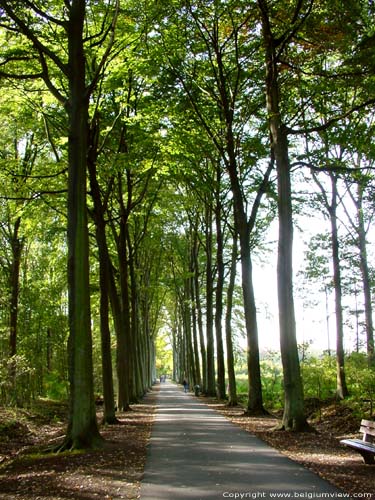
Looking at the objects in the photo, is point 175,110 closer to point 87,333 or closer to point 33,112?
point 33,112

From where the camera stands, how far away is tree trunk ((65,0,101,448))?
1029cm

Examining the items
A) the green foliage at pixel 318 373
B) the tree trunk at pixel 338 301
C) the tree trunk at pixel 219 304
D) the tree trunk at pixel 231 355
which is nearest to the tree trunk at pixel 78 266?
the green foliage at pixel 318 373

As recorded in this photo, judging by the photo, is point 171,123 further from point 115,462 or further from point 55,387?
point 55,387

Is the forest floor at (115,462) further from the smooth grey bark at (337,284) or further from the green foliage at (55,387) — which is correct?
the green foliage at (55,387)

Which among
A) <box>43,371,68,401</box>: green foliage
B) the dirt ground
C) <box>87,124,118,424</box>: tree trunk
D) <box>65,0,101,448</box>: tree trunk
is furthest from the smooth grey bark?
<box>43,371,68,401</box>: green foliage

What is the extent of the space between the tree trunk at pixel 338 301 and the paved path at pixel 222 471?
6490 mm

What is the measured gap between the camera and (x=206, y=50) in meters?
17.2

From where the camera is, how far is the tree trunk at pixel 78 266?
10289 millimetres

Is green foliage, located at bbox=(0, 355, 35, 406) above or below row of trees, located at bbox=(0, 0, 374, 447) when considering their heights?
below

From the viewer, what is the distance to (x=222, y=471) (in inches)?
313

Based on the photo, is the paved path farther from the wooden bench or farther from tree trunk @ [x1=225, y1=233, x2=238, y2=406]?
tree trunk @ [x1=225, y1=233, x2=238, y2=406]

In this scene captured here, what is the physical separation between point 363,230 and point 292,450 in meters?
13.4

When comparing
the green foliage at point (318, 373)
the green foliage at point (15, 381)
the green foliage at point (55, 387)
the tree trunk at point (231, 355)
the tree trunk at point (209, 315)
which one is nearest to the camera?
the green foliage at point (318, 373)

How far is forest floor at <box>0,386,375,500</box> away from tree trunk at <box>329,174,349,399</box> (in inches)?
90.4
